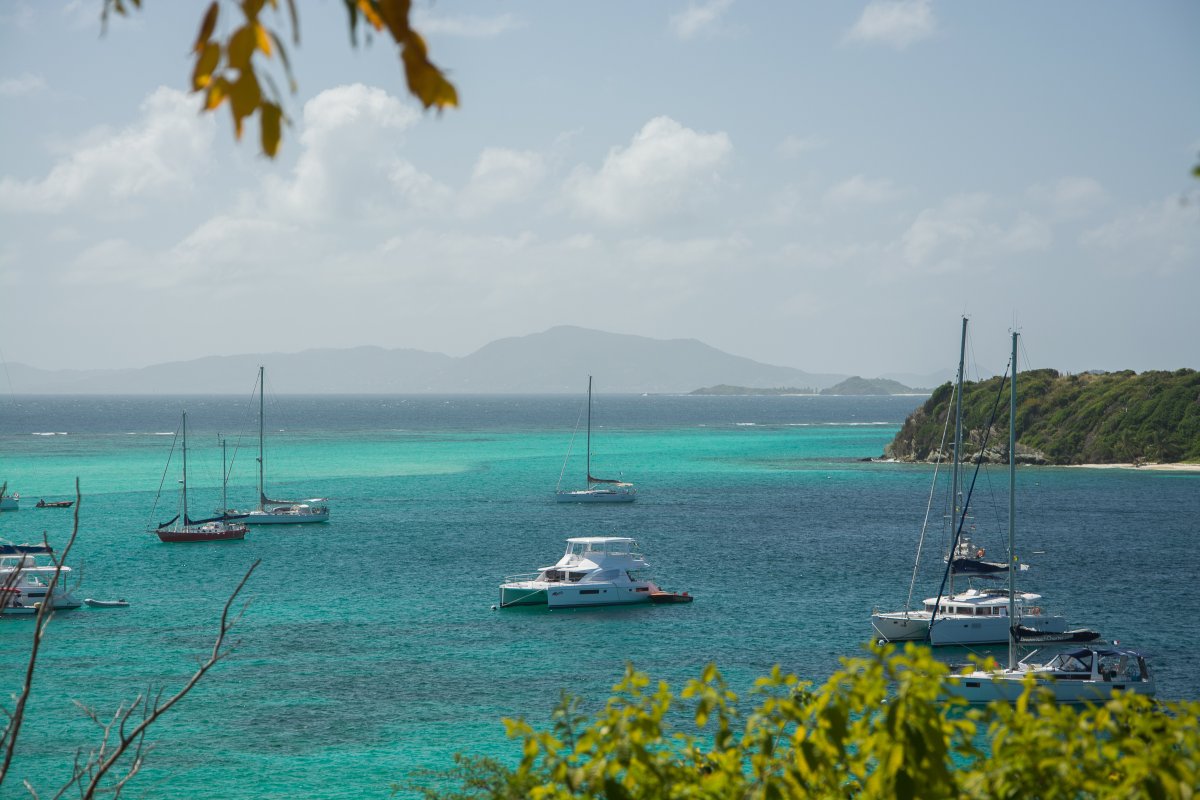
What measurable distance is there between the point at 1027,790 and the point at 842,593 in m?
48.1

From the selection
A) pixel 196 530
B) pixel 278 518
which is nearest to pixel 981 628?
pixel 196 530

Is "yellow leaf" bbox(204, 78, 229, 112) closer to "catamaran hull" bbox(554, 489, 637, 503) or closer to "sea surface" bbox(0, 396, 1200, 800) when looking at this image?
"sea surface" bbox(0, 396, 1200, 800)

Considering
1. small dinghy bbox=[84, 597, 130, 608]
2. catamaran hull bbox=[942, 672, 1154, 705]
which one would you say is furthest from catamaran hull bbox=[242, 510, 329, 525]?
catamaran hull bbox=[942, 672, 1154, 705]

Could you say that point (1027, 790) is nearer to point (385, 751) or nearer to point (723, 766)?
point (723, 766)

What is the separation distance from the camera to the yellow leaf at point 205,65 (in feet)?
10.6

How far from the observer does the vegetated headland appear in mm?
131625

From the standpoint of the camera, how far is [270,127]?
3217mm

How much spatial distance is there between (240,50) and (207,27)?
20 centimetres

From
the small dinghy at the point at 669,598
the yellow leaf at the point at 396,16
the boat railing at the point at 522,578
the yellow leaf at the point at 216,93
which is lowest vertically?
the small dinghy at the point at 669,598

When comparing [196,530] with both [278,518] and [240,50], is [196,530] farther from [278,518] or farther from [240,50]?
[240,50]

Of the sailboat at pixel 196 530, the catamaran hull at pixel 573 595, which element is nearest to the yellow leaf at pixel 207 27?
the catamaran hull at pixel 573 595

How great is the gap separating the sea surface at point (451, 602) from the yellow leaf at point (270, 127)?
785 cm

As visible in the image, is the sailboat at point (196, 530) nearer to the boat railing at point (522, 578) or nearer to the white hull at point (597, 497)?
the boat railing at point (522, 578)

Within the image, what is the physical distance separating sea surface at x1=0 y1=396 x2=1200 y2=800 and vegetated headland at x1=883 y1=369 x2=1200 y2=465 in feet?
62.7
